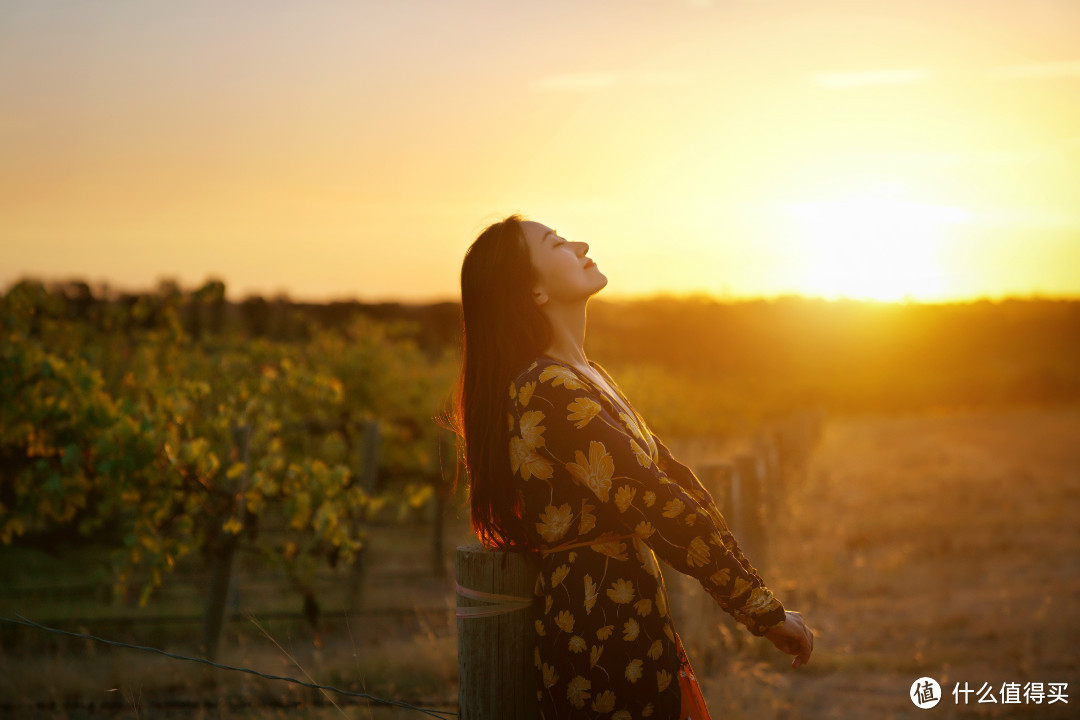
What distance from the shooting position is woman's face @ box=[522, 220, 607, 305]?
2.17 m

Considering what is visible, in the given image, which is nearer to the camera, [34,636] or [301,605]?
[34,636]

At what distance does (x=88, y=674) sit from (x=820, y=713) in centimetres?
415

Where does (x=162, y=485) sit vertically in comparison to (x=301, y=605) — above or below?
above

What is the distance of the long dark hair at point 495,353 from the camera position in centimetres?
209

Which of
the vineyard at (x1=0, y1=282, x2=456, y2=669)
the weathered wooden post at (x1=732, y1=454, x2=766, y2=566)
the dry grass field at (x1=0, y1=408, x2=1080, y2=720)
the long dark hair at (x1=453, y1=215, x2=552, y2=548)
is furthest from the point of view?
the weathered wooden post at (x1=732, y1=454, x2=766, y2=566)

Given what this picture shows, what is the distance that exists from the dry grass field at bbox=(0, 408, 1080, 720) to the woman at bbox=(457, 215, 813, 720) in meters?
0.76

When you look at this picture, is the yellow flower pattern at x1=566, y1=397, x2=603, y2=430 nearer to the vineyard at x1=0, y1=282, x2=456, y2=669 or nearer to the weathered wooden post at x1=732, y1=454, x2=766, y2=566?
the vineyard at x1=0, y1=282, x2=456, y2=669

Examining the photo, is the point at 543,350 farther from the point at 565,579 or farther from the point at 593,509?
the point at 565,579

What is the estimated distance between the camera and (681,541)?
194 cm

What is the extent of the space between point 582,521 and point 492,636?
1.06 ft

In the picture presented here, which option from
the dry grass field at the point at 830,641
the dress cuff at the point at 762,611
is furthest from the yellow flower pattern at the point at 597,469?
the dry grass field at the point at 830,641

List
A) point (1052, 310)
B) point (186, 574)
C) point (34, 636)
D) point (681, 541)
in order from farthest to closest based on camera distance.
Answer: point (1052, 310)
point (186, 574)
point (34, 636)
point (681, 541)

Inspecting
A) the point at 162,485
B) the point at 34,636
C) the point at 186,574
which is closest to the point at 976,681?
the point at 162,485

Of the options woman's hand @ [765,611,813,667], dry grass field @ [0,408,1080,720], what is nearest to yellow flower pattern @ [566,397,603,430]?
woman's hand @ [765,611,813,667]
